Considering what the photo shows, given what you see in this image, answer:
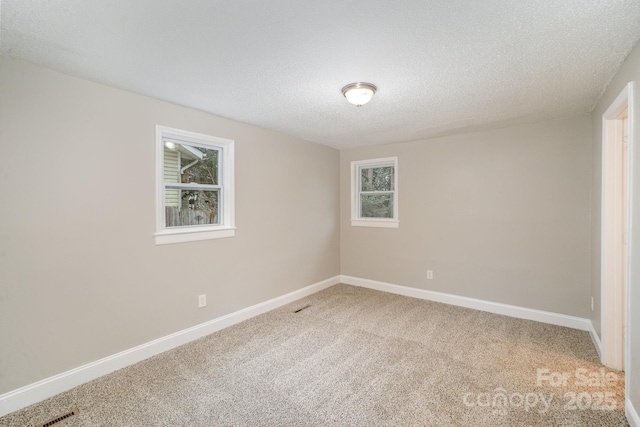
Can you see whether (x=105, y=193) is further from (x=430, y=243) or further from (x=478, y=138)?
(x=478, y=138)

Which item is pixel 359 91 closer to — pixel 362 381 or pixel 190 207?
pixel 190 207

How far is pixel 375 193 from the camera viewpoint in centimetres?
484

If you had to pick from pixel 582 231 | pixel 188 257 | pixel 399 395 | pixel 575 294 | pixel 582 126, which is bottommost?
pixel 399 395

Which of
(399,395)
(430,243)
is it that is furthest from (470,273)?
(399,395)

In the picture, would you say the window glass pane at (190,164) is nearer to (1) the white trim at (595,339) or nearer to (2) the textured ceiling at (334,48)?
(2) the textured ceiling at (334,48)

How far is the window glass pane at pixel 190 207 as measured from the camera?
9.67 feet

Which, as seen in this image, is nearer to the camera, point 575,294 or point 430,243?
point 575,294

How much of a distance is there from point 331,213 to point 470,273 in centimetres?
227

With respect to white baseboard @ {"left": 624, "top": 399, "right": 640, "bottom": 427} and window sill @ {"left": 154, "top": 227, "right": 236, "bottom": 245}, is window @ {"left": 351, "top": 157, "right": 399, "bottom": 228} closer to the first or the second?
window sill @ {"left": 154, "top": 227, "right": 236, "bottom": 245}

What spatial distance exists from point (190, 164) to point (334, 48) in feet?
6.71

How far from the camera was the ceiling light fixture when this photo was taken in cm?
233

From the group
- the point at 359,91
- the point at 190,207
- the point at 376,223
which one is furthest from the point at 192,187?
the point at 376,223

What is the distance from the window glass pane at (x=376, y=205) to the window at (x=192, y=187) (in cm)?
242

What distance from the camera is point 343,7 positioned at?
1.44 metres
